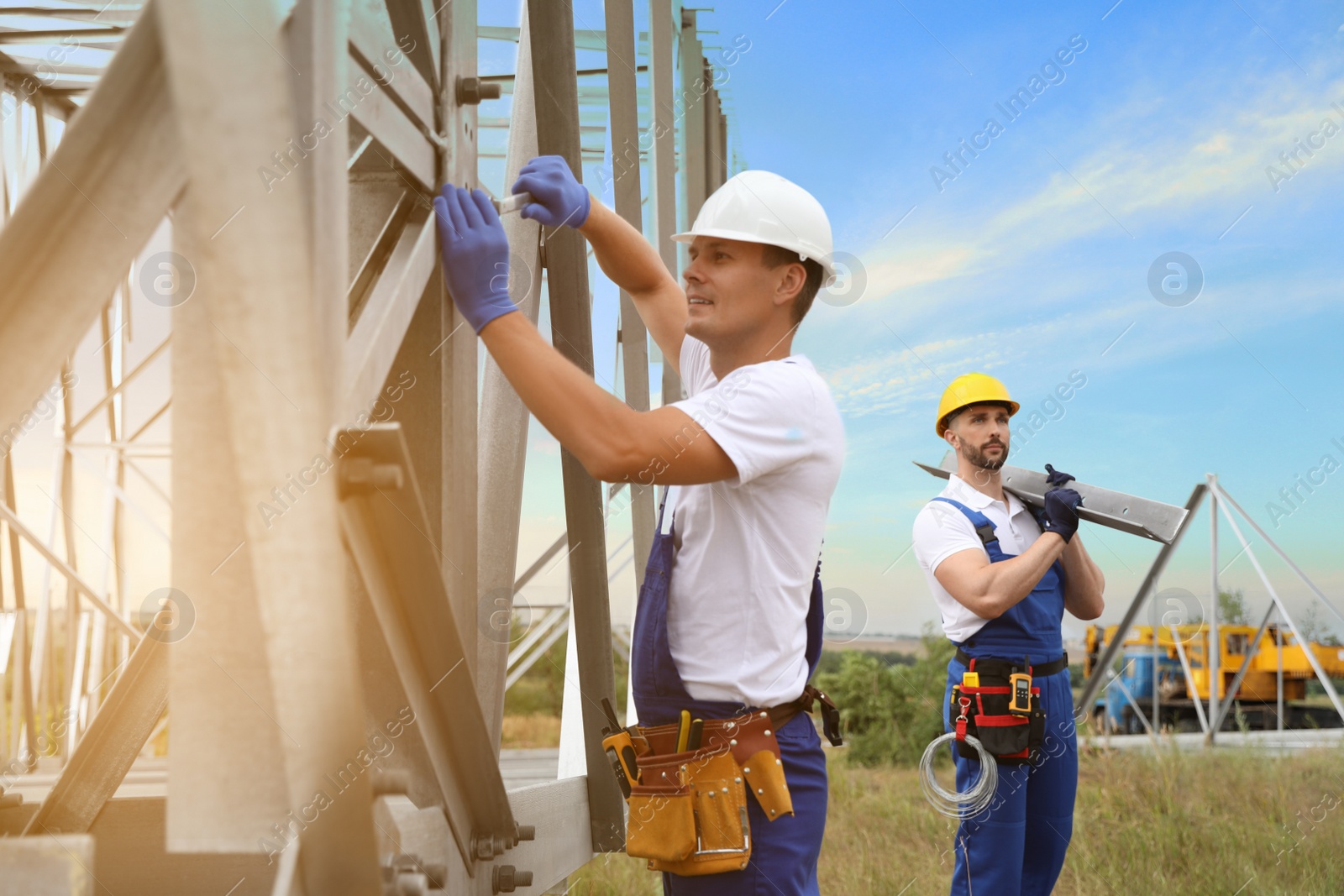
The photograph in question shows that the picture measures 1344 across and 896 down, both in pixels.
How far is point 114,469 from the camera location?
7.83m

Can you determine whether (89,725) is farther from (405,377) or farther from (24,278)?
(24,278)

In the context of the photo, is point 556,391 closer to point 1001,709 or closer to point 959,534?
point 959,534

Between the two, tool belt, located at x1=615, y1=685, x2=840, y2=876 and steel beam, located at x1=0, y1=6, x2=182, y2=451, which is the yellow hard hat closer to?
tool belt, located at x1=615, y1=685, x2=840, y2=876

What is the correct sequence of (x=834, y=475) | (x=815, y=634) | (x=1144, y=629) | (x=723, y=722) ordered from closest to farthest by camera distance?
1. (x=723, y=722)
2. (x=834, y=475)
3. (x=815, y=634)
4. (x=1144, y=629)

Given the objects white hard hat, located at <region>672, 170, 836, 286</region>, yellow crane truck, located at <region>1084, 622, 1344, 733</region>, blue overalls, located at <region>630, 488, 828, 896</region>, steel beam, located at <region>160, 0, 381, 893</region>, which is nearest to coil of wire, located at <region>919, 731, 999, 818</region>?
blue overalls, located at <region>630, 488, 828, 896</region>

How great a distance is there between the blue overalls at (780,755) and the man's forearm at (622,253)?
0.86 metres

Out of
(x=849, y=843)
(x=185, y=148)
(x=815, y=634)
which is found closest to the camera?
(x=185, y=148)

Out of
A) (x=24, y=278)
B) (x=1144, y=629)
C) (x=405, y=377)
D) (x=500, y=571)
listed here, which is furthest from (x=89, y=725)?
(x=1144, y=629)

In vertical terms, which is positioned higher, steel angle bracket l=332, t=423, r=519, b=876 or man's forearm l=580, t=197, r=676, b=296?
man's forearm l=580, t=197, r=676, b=296

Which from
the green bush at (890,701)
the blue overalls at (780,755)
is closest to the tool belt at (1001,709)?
the blue overalls at (780,755)

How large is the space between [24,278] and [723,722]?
1635 mm

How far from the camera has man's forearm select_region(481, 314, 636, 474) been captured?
1936mm

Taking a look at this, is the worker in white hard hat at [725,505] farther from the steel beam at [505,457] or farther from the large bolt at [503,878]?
the large bolt at [503,878]

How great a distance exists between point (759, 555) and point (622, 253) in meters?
1.02
